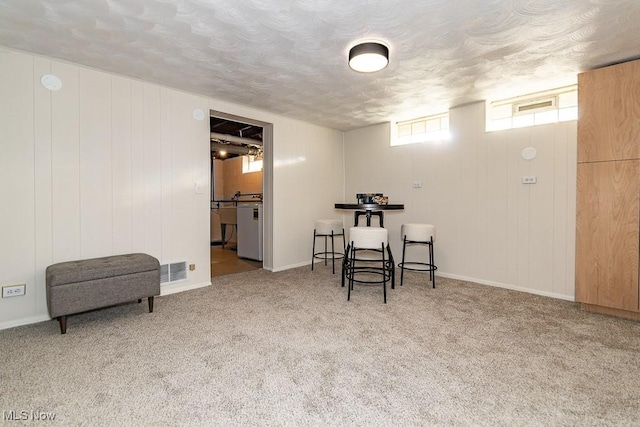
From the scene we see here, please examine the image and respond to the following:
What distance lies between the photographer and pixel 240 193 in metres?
7.71

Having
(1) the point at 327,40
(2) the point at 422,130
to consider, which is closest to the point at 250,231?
(2) the point at 422,130

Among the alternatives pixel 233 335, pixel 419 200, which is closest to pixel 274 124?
pixel 419 200

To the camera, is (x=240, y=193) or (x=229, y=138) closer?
(x=229, y=138)

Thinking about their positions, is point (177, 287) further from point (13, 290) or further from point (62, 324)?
point (13, 290)

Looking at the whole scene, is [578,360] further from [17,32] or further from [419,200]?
[17,32]

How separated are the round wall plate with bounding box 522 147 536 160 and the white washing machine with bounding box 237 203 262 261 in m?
3.80

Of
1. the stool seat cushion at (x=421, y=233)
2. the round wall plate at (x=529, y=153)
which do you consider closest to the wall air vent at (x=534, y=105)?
the round wall plate at (x=529, y=153)

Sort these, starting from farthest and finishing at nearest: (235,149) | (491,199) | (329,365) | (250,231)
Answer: (235,149) < (250,231) < (491,199) < (329,365)

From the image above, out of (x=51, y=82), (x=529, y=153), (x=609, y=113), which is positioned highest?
(x=51, y=82)

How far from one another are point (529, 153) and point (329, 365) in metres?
3.29

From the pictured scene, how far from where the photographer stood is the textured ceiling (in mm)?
2010

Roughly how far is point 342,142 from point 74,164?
3.94 m

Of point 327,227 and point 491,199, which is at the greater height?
point 491,199

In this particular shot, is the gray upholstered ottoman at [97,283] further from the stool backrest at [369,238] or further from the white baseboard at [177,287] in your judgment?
the stool backrest at [369,238]
